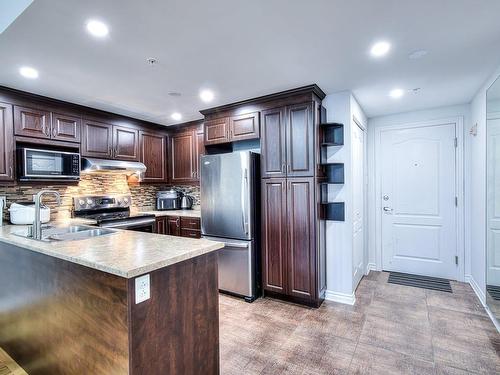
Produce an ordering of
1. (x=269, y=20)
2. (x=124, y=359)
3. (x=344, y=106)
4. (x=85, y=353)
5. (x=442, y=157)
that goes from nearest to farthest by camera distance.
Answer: (x=124, y=359) → (x=85, y=353) → (x=269, y=20) → (x=344, y=106) → (x=442, y=157)

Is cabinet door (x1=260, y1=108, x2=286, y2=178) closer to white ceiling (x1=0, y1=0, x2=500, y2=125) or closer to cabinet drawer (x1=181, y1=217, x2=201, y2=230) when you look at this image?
white ceiling (x1=0, y1=0, x2=500, y2=125)

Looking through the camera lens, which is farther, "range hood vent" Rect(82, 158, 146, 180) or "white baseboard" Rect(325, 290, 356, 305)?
"range hood vent" Rect(82, 158, 146, 180)

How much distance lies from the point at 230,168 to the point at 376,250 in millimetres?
2642

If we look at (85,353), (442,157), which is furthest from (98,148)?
(442,157)

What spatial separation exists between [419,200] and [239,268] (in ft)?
8.86

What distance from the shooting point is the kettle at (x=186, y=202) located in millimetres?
4617

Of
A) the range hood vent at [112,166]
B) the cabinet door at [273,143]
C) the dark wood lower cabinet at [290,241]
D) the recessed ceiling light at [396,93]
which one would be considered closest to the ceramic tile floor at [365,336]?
the dark wood lower cabinet at [290,241]

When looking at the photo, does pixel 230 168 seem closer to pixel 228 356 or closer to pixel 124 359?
pixel 228 356

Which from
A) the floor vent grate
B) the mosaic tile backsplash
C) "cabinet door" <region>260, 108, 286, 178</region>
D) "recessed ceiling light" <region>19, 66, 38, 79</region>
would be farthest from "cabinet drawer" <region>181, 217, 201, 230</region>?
the floor vent grate

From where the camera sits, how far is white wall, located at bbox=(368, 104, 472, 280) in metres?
3.53

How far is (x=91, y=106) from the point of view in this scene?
3432 millimetres

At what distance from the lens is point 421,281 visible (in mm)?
3652

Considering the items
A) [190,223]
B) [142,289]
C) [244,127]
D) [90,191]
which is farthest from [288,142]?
[90,191]

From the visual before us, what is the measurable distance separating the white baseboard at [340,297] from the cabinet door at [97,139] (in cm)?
334
